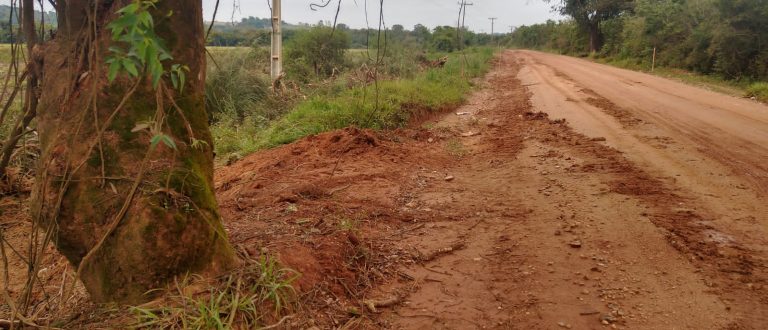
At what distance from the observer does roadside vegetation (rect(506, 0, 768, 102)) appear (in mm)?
15609

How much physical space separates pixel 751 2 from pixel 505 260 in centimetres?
1687

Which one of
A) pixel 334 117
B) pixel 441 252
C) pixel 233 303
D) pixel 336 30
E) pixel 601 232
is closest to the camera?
pixel 233 303

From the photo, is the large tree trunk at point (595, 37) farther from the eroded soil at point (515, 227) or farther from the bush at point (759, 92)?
Answer: the eroded soil at point (515, 227)

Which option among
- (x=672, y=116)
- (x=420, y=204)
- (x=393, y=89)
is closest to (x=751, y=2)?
(x=672, y=116)

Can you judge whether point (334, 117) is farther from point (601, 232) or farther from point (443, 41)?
point (443, 41)

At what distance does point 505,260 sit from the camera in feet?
11.6

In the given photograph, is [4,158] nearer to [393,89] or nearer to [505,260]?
[505,260]

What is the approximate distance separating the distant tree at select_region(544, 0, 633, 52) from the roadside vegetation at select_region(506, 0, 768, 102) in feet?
0.20

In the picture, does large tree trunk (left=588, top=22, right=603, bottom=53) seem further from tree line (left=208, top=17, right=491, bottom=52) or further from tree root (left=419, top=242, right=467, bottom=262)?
tree root (left=419, top=242, right=467, bottom=262)

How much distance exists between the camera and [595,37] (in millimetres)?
35438

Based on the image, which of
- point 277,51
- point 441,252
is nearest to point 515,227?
point 441,252

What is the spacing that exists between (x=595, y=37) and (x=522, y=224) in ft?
115

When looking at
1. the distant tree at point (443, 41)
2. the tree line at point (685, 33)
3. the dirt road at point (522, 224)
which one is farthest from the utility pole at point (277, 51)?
the distant tree at point (443, 41)

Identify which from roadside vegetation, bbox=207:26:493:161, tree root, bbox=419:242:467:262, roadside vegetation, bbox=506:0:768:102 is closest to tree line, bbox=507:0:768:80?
roadside vegetation, bbox=506:0:768:102
